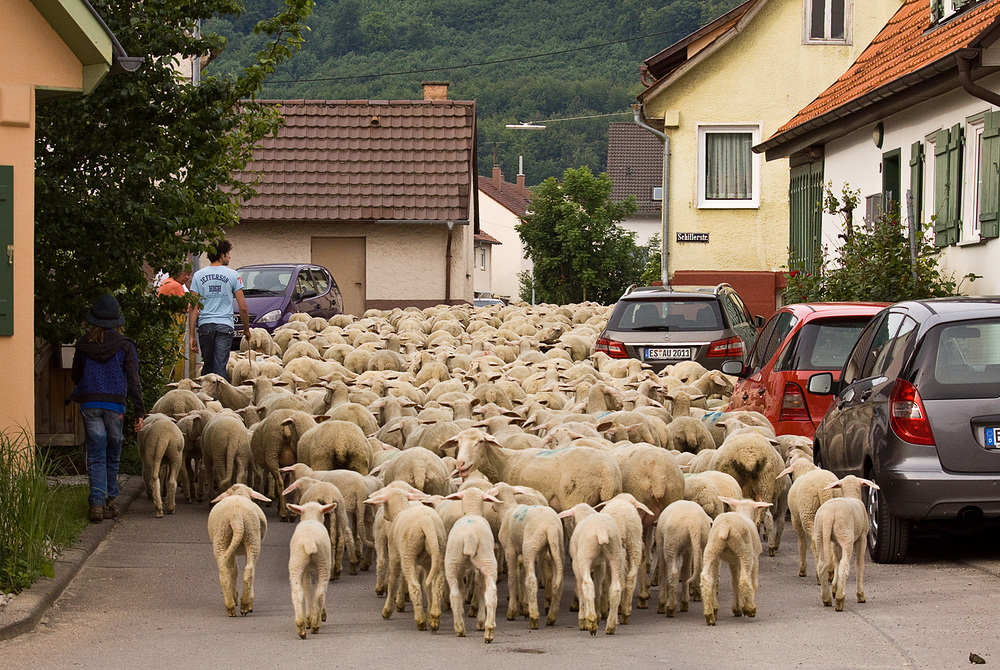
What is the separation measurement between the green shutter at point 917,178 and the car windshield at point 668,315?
3.00 m

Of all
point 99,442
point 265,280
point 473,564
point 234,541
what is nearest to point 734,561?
point 473,564

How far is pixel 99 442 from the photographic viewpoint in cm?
1014

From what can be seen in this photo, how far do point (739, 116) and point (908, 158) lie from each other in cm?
1013

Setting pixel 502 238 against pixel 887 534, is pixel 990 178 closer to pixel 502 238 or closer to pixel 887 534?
pixel 887 534

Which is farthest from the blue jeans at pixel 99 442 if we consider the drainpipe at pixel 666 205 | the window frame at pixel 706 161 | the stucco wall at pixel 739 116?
the window frame at pixel 706 161

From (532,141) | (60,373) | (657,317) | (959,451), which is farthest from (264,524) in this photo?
(532,141)

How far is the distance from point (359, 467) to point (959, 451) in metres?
4.34

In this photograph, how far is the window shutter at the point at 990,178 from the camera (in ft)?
47.9

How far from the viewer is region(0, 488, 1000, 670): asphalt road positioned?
6691mm

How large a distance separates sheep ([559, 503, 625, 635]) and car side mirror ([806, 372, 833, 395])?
3.53m

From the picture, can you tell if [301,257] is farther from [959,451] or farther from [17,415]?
[959,451]

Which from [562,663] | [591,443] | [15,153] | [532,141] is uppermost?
[532,141]

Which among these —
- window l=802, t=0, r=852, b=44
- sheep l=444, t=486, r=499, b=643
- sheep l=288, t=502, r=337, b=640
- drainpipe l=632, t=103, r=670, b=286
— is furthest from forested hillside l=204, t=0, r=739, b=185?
sheep l=444, t=486, r=499, b=643

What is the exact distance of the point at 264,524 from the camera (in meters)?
8.23
